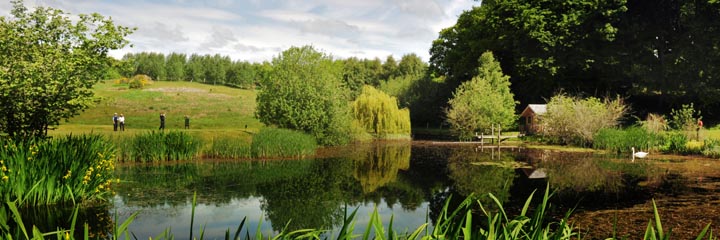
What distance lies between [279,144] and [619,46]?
1264 inches

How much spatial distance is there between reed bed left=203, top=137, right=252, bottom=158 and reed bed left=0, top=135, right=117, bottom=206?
11045mm

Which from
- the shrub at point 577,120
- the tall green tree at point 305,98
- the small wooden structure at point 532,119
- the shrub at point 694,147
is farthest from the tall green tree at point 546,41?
the tall green tree at point 305,98

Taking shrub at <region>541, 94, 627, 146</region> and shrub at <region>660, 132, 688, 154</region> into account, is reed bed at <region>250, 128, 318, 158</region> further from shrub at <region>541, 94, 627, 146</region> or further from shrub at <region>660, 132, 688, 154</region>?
shrub at <region>660, 132, 688, 154</region>

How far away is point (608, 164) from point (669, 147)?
26.1 feet

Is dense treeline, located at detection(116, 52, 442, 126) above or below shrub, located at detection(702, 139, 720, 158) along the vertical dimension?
above

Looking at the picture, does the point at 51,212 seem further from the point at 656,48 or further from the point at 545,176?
the point at 656,48

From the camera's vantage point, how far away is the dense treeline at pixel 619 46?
38.5 m

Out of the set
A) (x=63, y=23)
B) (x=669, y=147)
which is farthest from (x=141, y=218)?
(x=669, y=147)

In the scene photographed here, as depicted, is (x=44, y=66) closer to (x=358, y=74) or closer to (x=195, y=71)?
(x=358, y=74)

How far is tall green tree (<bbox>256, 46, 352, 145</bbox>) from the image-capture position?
30.3 m

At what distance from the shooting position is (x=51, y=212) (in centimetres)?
1147

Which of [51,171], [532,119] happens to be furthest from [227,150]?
[532,119]

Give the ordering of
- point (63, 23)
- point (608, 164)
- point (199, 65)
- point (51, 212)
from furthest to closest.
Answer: point (199, 65) → point (608, 164) → point (63, 23) → point (51, 212)

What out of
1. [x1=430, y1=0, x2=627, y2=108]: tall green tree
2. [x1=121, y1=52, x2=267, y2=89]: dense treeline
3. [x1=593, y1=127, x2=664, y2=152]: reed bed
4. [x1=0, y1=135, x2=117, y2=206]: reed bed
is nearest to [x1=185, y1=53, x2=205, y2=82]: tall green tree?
[x1=121, y1=52, x2=267, y2=89]: dense treeline
